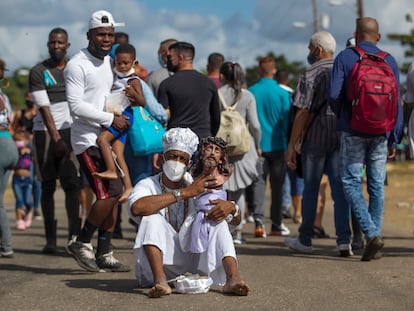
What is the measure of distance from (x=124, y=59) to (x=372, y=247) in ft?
8.61

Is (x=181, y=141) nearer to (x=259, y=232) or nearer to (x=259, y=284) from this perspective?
(x=259, y=284)

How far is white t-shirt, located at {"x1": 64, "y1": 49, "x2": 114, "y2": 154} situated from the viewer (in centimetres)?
872

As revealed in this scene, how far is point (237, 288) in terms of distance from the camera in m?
7.07

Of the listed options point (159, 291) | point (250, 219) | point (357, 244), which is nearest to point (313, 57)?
point (357, 244)

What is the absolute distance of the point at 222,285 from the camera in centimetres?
736

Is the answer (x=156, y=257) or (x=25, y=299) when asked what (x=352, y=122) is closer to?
(x=156, y=257)

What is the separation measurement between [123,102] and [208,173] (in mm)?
1790

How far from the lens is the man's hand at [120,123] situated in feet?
28.8

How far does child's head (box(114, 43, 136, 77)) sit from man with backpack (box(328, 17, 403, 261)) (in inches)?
69.9

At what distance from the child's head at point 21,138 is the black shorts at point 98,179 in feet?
24.8

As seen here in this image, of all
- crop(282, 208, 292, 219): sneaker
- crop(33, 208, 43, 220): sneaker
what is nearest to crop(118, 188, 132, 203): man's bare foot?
crop(282, 208, 292, 219): sneaker

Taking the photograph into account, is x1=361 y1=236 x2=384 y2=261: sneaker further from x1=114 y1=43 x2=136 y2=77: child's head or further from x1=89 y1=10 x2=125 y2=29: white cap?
x1=89 y1=10 x2=125 y2=29: white cap

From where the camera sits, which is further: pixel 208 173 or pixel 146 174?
pixel 146 174

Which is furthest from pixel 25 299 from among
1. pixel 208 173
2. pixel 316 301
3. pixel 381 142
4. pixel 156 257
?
pixel 381 142
